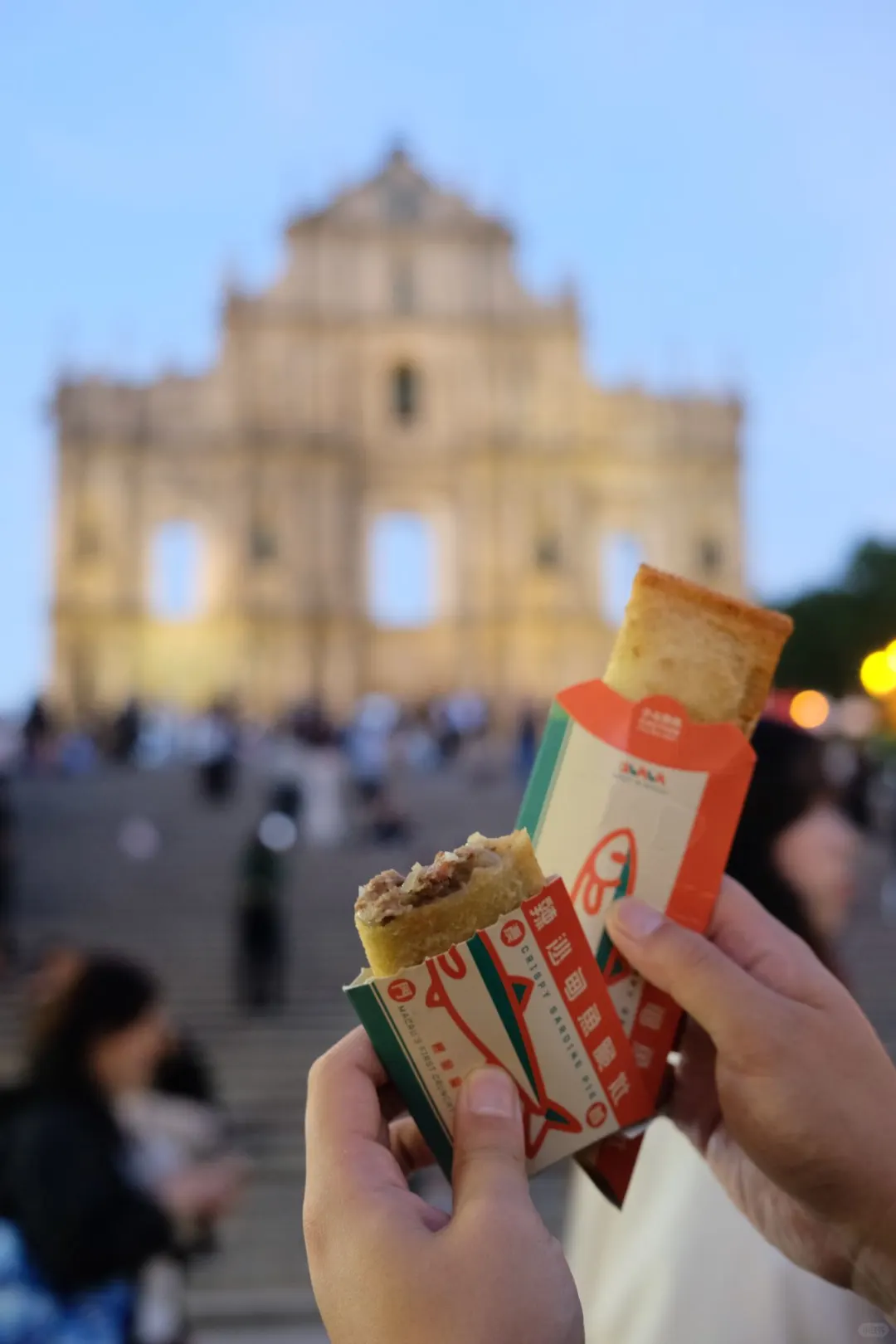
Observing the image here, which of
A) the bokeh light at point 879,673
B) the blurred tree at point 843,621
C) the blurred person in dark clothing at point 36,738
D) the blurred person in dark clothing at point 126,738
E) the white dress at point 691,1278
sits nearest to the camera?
the white dress at point 691,1278

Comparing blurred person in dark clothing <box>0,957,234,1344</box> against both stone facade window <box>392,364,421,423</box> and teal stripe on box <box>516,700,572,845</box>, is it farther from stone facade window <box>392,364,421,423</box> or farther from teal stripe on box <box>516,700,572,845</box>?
stone facade window <box>392,364,421,423</box>

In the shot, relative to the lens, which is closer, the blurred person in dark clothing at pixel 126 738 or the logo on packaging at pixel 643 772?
the logo on packaging at pixel 643 772

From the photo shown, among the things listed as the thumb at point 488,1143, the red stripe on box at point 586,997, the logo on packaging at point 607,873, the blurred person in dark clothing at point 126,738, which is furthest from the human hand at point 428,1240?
the blurred person in dark clothing at point 126,738

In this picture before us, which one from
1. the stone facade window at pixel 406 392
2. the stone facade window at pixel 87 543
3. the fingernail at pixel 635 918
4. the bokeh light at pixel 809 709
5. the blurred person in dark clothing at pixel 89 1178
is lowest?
the stone facade window at pixel 87 543

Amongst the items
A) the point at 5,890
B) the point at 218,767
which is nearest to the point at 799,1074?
the point at 5,890

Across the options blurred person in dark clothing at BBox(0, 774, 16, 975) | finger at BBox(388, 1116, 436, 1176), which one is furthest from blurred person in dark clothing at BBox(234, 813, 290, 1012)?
finger at BBox(388, 1116, 436, 1176)

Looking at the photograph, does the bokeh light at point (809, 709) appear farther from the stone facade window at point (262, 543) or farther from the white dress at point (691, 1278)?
the stone facade window at point (262, 543)

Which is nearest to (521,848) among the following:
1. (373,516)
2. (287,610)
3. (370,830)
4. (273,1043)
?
(273,1043)
